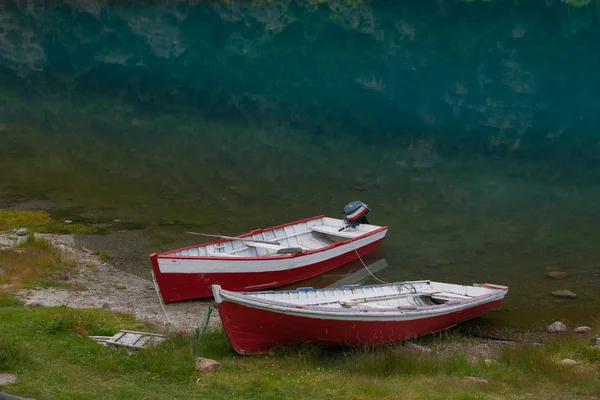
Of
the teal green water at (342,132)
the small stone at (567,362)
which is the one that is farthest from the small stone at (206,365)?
the teal green water at (342,132)

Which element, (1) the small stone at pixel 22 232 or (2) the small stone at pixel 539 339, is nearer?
(2) the small stone at pixel 539 339

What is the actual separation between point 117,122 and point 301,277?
32938 mm

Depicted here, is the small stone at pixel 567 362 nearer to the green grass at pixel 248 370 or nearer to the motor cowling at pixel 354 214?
the green grass at pixel 248 370

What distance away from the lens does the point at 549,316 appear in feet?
81.3

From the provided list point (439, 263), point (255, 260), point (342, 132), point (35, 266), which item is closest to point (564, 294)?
point (439, 263)

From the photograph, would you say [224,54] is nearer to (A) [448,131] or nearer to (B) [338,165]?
(A) [448,131]

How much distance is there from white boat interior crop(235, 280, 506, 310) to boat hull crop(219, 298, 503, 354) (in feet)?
2.70

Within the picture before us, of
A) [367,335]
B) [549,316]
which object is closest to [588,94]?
[549,316]

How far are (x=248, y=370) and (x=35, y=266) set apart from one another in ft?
38.1

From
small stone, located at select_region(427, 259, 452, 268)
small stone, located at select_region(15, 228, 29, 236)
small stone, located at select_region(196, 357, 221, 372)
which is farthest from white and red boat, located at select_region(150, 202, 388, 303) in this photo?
small stone, located at select_region(196, 357, 221, 372)

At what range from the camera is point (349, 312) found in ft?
66.1

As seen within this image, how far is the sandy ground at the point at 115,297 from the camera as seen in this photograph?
75.9 feet

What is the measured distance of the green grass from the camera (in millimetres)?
14875

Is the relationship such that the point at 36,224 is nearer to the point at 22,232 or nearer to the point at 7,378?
the point at 22,232
